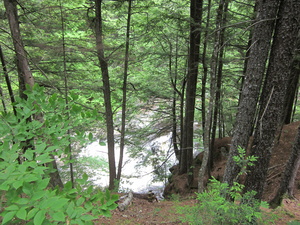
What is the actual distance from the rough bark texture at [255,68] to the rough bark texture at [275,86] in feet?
0.60

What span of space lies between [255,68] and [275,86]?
60cm

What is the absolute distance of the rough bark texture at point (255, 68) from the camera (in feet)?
11.6

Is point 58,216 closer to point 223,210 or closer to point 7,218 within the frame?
point 7,218

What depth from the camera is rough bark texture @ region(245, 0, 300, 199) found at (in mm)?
3262

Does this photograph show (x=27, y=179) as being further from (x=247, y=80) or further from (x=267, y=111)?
(x=247, y=80)

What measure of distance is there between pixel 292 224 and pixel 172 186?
7382mm

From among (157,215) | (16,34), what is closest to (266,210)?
(157,215)

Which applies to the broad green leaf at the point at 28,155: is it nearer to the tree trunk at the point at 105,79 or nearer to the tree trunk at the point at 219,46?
the tree trunk at the point at 219,46

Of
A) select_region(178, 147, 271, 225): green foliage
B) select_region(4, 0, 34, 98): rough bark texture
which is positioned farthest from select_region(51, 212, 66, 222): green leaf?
select_region(4, 0, 34, 98): rough bark texture

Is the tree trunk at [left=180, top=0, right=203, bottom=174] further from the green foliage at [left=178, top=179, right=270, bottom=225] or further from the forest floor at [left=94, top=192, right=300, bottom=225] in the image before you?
the green foliage at [left=178, top=179, right=270, bottom=225]

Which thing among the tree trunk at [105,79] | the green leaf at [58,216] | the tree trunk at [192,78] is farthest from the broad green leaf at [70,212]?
the tree trunk at [192,78]

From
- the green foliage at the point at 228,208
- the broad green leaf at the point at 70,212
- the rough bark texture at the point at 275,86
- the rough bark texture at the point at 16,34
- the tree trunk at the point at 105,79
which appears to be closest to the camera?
the broad green leaf at the point at 70,212

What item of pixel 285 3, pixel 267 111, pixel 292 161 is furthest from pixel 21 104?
pixel 292 161

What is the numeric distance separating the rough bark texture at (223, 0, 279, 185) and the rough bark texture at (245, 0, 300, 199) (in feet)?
0.60
